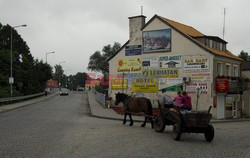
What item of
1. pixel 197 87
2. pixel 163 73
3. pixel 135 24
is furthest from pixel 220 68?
pixel 135 24

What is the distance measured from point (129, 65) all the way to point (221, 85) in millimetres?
9691

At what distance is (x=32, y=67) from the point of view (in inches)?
2440

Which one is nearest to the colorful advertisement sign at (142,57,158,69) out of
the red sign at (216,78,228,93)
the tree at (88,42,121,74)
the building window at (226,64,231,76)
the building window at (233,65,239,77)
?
the red sign at (216,78,228,93)

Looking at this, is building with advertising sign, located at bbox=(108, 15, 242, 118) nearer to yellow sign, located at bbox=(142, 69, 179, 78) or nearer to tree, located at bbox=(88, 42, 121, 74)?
yellow sign, located at bbox=(142, 69, 179, 78)

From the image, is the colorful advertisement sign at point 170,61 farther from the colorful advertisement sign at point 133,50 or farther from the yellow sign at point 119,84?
the yellow sign at point 119,84

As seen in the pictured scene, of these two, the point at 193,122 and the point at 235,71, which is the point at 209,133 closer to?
the point at 193,122

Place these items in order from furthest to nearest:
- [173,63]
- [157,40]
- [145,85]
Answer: [145,85]
[157,40]
[173,63]

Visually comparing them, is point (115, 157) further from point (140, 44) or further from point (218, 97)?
point (140, 44)

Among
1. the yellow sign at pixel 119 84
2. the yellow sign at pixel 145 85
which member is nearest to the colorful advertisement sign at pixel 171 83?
the yellow sign at pixel 145 85

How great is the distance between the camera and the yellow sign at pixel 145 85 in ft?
101

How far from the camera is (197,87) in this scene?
27594 millimetres

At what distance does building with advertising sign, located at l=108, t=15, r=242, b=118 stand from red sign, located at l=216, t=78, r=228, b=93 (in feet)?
1.08

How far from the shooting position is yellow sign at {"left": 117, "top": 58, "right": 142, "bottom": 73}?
32062 mm

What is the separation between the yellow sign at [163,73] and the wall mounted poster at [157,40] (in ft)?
6.70
